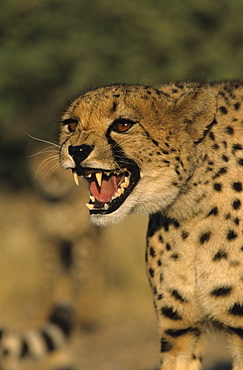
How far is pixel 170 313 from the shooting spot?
3.77m

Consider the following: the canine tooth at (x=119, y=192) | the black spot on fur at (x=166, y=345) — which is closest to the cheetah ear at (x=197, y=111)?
the canine tooth at (x=119, y=192)

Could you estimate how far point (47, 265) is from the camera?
8.44 meters

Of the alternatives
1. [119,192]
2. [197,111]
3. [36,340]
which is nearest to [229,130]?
[197,111]

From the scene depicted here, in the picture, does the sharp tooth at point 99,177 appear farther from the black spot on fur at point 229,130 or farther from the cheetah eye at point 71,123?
the black spot on fur at point 229,130

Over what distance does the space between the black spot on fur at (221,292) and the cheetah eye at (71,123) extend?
2.82 ft

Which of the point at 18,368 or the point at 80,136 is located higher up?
the point at 80,136

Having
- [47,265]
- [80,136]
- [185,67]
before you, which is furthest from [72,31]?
[80,136]

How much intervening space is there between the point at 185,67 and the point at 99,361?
453 cm

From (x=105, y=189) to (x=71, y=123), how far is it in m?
0.29

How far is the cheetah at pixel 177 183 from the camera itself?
342 centimetres

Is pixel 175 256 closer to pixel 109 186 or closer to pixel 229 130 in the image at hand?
pixel 109 186

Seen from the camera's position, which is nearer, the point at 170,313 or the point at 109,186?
the point at 109,186

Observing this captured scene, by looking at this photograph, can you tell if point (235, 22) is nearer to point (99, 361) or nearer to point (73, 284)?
point (73, 284)

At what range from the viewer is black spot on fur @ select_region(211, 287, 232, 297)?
11.7ft
